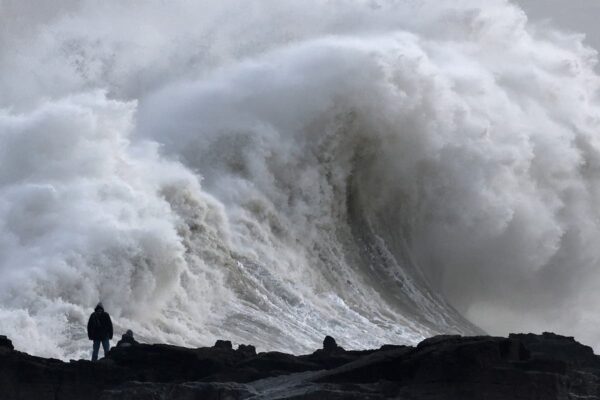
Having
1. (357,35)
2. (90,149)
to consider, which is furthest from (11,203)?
(357,35)

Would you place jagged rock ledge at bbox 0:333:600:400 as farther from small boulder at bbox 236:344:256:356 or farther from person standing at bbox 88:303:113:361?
person standing at bbox 88:303:113:361

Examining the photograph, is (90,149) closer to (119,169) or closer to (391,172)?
(119,169)

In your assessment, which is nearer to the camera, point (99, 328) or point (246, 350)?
point (246, 350)

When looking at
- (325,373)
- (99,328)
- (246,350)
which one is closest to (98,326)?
(99,328)

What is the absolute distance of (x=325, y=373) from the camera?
642 inches

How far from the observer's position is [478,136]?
35.8 meters

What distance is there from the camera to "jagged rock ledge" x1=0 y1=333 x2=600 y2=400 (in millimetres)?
15352

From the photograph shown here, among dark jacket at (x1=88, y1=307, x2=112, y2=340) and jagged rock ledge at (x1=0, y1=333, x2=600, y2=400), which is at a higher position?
dark jacket at (x1=88, y1=307, x2=112, y2=340)

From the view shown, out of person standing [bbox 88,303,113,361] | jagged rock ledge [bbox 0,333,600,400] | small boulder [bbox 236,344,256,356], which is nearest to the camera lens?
jagged rock ledge [bbox 0,333,600,400]

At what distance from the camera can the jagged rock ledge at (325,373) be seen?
50.4 ft

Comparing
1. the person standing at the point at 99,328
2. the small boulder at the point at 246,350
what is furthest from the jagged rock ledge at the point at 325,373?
the person standing at the point at 99,328

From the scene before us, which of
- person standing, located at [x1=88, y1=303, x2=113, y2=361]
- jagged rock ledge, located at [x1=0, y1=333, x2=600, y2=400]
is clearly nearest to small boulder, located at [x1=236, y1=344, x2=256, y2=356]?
jagged rock ledge, located at [x1=0, y1=333, x2=600, y2=400]

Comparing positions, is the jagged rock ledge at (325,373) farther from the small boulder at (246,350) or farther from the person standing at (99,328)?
the person standing at (99,328)

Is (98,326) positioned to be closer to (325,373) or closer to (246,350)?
(246,350)
